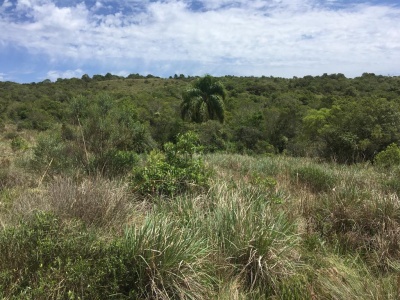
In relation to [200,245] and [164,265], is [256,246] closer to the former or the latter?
[200,245]

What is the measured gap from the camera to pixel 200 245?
4.50m

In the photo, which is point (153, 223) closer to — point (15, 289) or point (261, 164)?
point (15, 289)

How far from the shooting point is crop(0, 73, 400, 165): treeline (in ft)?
33.5

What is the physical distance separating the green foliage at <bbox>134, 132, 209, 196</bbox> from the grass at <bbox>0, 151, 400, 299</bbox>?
0.32m

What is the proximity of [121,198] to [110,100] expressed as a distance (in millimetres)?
5441

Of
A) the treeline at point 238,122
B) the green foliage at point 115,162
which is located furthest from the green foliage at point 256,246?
the treeline at point 238,122

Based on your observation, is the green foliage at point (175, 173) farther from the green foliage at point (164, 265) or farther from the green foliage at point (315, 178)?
the green foliage at point (315, 178)

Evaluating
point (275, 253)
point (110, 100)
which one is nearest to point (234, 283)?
point (275, 253)

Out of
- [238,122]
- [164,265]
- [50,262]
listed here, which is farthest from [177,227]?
[238,122]

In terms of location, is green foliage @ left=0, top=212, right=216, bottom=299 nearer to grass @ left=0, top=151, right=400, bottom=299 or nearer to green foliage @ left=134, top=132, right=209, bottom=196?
grass @ left=0, top=151, right=400, bottom=299

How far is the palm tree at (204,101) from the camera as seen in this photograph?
4000 centimetres

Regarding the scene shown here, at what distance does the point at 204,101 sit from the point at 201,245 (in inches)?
1446

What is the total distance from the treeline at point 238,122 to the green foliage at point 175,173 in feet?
6.78

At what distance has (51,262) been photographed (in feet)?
12.4
